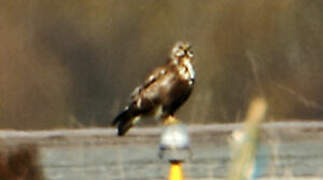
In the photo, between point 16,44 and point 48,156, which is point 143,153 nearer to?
point 48,156

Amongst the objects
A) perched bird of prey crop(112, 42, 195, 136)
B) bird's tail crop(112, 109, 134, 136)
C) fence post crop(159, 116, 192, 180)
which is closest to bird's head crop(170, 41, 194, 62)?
perched bird of prey crop(112, 42, 195, 136)

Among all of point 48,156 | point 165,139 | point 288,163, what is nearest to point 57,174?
point 48,156

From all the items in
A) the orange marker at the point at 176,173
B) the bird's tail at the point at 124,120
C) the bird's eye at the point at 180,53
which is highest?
the bird's eye at the point at 180,53

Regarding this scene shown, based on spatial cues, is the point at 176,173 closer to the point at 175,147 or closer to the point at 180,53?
the point at 175,147

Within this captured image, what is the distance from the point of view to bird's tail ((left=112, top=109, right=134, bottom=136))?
6.81 m

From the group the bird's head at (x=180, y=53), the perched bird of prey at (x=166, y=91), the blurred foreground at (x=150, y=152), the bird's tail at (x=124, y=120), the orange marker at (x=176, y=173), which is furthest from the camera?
the blurred foreground at (x=150, y=152)

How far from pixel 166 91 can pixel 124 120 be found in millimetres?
418

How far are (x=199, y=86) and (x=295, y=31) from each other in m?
0.69

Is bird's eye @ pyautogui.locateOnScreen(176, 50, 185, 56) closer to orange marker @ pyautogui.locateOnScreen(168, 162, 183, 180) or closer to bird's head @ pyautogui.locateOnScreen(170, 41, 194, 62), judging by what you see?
bird's head @ pyautogui.locateOnScreen(170, 41, 194, 62)

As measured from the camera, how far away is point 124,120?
690 cm

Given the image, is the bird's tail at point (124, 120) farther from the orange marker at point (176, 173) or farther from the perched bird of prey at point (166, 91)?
the orange marker at point (176, 173)

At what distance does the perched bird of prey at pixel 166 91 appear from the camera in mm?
6477

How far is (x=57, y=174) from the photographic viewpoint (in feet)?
23.9

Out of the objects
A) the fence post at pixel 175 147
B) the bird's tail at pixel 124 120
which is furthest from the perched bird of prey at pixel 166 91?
the fence post at pixel 175 147
